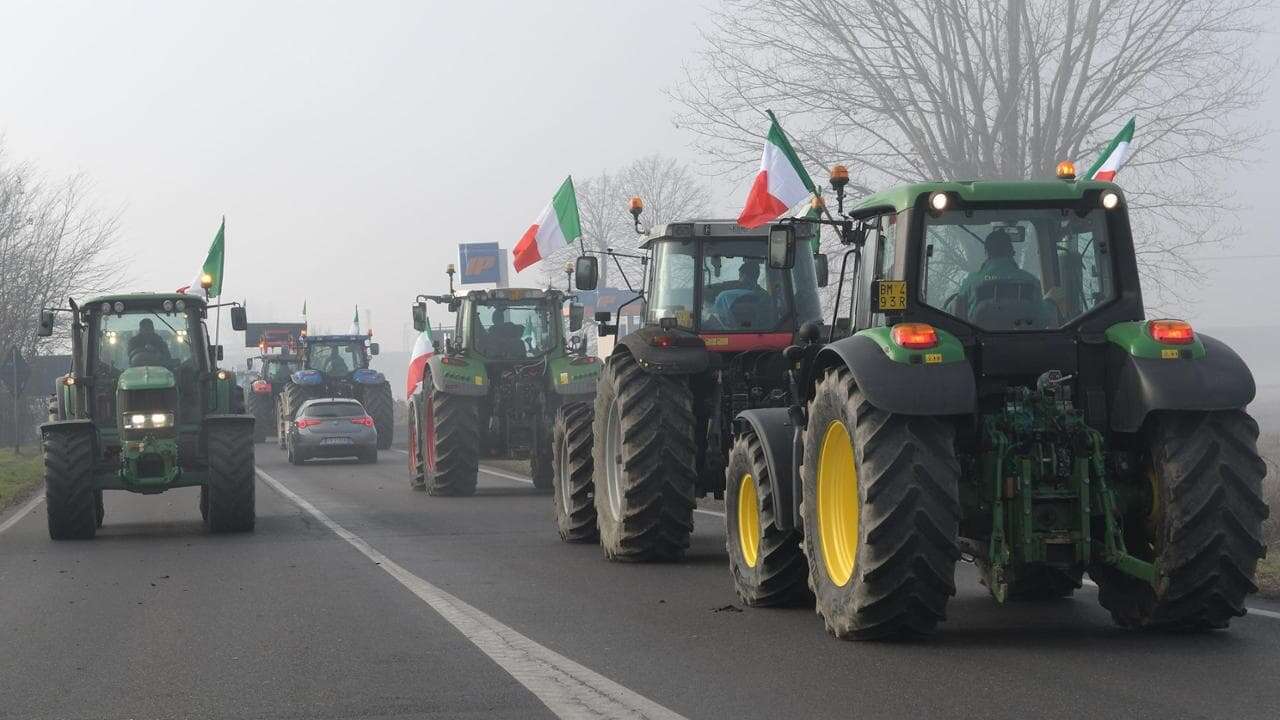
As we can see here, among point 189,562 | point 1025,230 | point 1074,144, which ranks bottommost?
point 189,562

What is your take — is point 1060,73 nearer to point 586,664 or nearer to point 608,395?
point 608,395

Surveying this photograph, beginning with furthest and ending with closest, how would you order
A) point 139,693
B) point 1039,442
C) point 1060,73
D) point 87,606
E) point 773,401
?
1. point 1060,73
2. point 773,401
3. point 87,606
4. point 1039,442
5. point 139,693

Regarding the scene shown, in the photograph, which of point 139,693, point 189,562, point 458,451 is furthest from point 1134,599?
point 458,451

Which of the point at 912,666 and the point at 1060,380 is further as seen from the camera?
the point at 1060,380

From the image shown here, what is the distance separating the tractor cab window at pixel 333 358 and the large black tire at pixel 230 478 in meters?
25.0

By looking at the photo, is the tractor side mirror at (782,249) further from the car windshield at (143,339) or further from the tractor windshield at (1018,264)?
the car windshield at (143,339)

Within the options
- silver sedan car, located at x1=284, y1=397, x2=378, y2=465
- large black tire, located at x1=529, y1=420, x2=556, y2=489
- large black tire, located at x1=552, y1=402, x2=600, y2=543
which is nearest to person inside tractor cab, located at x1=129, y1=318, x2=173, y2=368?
large black tire, located at x1=552, y1=402, x2=600, y2=543

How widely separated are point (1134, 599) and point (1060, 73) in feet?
88.2

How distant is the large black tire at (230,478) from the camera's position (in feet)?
57.2

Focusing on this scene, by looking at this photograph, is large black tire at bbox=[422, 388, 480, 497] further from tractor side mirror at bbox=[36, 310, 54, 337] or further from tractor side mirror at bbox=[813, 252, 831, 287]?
tractor side mirror at bbox=[813, 252, 831, 287]

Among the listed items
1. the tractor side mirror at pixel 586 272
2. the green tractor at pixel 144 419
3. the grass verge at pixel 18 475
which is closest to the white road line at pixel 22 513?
the grass verge at pixel 18 475

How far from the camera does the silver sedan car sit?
116ft

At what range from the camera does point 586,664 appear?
823 centimetres

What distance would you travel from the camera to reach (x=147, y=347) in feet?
61.9
